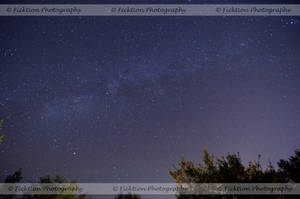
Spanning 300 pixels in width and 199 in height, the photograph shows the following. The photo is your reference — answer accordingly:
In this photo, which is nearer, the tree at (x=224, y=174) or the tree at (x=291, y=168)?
the tree at (x=224, y=174)

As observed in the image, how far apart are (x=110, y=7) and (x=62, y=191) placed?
17.5 m

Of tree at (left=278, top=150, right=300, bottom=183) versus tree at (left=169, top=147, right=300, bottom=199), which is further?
tree at (left=278, top=150, right=300, bottom=183)

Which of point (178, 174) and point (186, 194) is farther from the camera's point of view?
point (178, 174)

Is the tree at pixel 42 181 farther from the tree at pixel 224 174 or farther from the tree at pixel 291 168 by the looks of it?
the tree at pixel 291 168

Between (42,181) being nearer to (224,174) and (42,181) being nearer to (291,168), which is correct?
(224,174)

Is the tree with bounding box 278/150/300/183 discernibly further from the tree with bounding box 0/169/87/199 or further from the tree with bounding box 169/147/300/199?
the tree with bounding box 0/169/87/199

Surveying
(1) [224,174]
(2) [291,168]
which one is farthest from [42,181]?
(2) [291,168]

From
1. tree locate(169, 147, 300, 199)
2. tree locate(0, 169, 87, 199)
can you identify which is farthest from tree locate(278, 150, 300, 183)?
tree locate(0, 169, 87, 199)

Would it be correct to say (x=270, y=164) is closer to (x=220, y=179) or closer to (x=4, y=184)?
(x=220, y=179)

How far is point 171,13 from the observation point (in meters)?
10.3

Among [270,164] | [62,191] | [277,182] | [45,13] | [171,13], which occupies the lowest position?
[62,191]

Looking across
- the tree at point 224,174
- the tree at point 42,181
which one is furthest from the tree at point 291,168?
the tree at point 42,181

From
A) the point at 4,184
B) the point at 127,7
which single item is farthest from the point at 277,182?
the point at 4,184

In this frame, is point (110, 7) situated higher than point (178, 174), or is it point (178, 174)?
point (110, 7)
